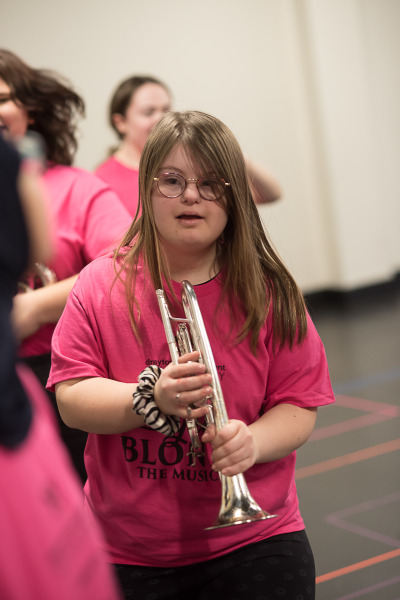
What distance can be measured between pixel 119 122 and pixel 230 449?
2.82 m

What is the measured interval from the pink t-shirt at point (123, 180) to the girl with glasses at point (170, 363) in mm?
1338

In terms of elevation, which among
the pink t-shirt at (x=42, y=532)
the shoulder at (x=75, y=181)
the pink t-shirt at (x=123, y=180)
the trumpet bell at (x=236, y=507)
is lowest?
the trumpet bell at (x=236, y=507)

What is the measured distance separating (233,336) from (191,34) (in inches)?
266

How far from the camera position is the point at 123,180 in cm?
335

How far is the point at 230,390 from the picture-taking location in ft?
5.85

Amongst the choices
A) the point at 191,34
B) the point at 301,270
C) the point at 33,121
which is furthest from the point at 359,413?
the point at 191,34

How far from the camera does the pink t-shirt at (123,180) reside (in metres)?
3.21

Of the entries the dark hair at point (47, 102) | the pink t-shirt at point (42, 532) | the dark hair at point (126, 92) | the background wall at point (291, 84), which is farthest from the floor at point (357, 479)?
the background wall at point (291, 84)

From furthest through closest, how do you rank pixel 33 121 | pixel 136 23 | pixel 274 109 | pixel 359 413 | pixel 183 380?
pixel 274 109 < pixel 136 23 < pixel 359 413 < pixel 33 121 < pixel 183 380

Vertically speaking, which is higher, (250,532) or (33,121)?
(33,121)

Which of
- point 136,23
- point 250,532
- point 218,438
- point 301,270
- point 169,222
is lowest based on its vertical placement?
point 301,270

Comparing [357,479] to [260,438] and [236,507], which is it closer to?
[260,438]

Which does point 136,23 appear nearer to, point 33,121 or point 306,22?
point 306,22

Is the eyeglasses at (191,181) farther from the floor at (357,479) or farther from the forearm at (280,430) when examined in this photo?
the floor at (357,479)
